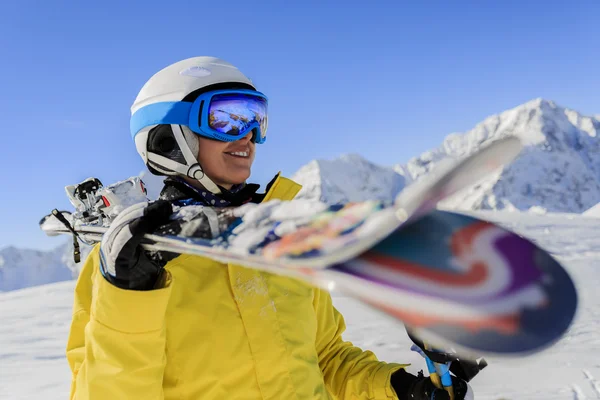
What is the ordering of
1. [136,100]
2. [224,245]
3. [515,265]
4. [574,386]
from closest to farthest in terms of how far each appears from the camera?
[515,265] → [224,245] → [136,100] → [574,386]

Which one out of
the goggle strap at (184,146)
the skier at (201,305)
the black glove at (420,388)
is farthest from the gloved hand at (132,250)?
the black glove at (420,388)

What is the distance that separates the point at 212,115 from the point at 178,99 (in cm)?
22

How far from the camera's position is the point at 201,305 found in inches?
75.3

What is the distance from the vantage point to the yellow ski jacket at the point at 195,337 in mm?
1546

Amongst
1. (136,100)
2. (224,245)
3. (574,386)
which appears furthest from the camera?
(574,386)

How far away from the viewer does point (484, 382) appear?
4.54m

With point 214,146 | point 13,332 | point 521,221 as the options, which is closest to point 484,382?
point 214,146

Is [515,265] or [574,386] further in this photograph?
[574,386]

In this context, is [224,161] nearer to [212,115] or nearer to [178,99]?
[212,115]

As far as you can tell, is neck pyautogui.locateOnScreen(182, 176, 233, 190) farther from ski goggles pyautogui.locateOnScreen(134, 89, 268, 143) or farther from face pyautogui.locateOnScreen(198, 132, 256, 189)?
ski goggles pyautogui.locateOnScreen(134, 89, 268, 143)

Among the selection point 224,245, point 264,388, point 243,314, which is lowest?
point 264,388

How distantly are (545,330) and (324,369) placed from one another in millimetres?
1878

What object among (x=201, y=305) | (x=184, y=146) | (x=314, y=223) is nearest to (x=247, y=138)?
(x=184, y=146)

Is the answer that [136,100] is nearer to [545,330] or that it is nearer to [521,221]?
[545,330]
